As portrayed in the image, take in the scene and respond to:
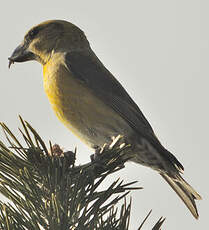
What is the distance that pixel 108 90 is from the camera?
204 inches

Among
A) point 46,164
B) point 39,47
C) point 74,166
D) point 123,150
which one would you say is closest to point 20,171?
point 46,164

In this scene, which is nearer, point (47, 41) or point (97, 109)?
point (97, 109)

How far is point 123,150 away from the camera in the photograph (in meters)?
2.72

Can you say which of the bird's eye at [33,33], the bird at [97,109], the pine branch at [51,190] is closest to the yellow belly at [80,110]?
the bird at [97,109]

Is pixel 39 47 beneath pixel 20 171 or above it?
above

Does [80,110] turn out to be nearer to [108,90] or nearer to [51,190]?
[108,90]

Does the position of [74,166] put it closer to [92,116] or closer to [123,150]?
[123,150]

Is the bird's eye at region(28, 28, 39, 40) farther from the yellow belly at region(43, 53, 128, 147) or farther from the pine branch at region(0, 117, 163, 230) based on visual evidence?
the pine branch at region(0, 117, 163, 230)

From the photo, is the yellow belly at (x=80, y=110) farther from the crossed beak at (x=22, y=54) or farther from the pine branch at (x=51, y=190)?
the pine branch at (x=51, y=190)

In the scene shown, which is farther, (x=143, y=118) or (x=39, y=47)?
(x=39, y=47)

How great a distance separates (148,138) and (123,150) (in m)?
2.02

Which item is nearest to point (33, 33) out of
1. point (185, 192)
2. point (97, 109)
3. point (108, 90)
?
point (108, 90)

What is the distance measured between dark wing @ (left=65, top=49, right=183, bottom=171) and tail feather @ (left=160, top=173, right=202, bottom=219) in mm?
270

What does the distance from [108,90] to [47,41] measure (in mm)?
1086
